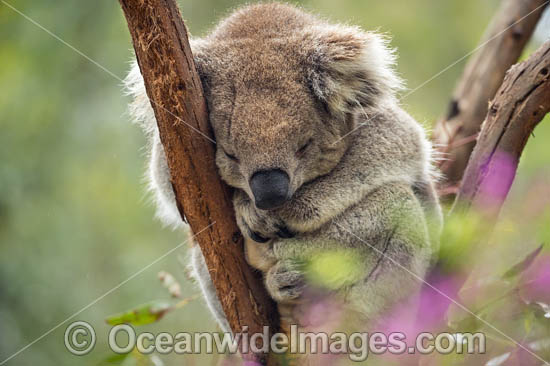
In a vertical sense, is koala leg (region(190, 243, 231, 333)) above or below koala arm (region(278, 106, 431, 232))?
below

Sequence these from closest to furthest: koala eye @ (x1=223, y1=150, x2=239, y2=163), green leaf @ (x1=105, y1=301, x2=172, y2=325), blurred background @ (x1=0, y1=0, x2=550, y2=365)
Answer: koala eye @ (x1=223, y1=150, x2=239, y2=163) < green leaf @ (x1=105, y1=301, x2=172, y2=325) < blurred background @ (x1=0, y1=0, x2=550, y2=365)

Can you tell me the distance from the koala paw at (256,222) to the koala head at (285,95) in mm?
102

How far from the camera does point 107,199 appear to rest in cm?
614

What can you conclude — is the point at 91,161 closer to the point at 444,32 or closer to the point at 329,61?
the point at 329,61

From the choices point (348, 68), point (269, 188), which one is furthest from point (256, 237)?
point (348, 68)

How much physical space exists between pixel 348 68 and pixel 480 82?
91.1 inches

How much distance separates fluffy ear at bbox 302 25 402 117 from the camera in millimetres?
3123

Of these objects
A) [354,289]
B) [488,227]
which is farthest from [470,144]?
[354,289]

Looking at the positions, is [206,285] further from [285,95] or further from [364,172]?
[285,95]

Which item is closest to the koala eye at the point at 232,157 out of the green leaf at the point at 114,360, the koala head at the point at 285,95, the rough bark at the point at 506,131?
the koala head at the point at 285,95

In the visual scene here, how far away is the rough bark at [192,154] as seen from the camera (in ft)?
8.89

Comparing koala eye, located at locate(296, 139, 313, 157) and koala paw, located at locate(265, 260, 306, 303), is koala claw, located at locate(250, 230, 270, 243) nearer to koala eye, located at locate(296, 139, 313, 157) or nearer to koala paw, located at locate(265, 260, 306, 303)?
koala paw, located at locate(265, 260, 306, 303)

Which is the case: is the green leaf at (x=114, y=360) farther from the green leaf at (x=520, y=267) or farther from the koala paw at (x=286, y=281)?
the green leaf at (x=520, y=267)

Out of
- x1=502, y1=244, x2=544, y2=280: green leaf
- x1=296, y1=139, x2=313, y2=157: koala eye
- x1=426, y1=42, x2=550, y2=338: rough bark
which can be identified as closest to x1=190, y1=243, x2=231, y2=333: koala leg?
A: x1=296, y1=139, x2=313, y2=157: koala eye
